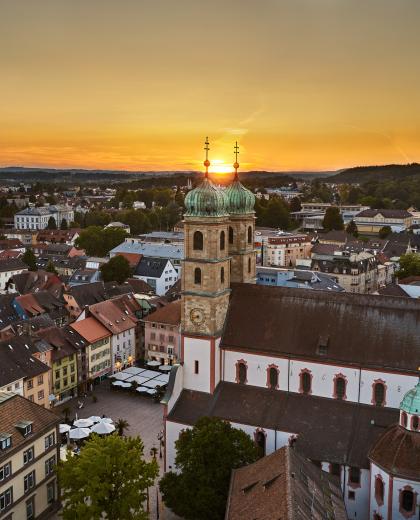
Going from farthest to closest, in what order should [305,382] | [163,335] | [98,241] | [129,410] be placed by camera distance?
[98,241] → [163,335] → [129,410] → [305,382]

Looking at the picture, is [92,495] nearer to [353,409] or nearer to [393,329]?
[353,409]

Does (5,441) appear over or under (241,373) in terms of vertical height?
under

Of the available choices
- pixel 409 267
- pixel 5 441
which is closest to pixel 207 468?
pixel 5 441

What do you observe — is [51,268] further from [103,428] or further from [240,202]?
[240,202]

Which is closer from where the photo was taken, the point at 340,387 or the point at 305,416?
the point at 305,416

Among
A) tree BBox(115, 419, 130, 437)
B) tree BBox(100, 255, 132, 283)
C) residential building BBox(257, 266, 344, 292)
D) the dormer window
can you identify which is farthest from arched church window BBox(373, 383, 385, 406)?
tree BBox(100, 255, 132, 283)

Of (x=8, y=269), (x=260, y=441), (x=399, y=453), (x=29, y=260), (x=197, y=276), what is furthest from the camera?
(x=29, y=260)

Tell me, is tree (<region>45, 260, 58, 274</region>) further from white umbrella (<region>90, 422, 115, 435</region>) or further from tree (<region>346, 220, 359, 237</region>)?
tree (<region>346, 220, 359, 237</region>)
